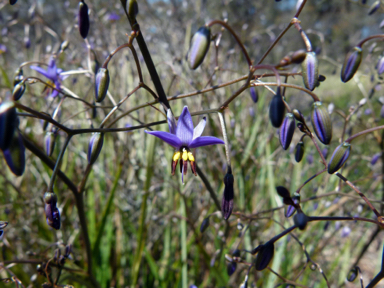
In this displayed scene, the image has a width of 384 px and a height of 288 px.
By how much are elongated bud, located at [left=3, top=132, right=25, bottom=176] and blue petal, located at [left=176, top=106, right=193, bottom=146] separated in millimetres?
420

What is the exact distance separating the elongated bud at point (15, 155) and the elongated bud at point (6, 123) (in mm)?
38

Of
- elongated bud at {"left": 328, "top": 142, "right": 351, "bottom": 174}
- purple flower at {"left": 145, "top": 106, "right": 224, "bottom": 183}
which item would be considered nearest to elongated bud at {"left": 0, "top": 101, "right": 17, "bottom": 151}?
purple flower at {"left": 145, "top": 106, "right": 224, "bottom": 183}

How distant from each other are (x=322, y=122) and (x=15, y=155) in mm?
785

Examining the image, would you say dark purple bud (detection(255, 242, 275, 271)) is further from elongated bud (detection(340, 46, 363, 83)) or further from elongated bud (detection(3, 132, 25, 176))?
elongated bud (detection(3, 132, 25, 176))

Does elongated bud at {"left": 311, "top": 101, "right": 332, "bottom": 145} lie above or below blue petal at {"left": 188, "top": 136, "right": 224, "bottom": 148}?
above

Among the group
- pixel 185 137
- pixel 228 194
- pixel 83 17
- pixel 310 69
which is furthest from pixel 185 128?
pixel 83 17

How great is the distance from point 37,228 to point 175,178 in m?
1.15

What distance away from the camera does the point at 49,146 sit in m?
0.99

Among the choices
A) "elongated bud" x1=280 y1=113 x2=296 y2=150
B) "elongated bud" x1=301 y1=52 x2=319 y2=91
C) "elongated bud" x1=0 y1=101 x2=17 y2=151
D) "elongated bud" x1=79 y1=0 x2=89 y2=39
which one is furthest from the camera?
"elongated bud" x1=79 y1=0 x2=89 y2=39

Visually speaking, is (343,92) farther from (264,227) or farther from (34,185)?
(34,185)

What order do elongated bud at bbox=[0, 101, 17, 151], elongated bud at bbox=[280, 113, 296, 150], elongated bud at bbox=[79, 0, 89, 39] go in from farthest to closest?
elongated bud at bbox=[79, 0, 89, 39] < elongated bud at bbox=[280, 113, 296, 150] < elongated bud at bbox=[0, 101, 17, 151]

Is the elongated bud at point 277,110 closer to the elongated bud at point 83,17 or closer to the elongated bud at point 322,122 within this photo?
the elongated bud at point 322,122

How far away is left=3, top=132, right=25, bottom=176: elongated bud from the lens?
0.67 metres

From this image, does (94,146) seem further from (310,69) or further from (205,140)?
(310,69)
